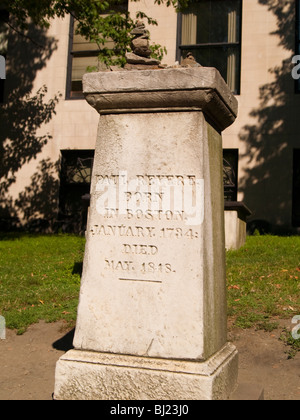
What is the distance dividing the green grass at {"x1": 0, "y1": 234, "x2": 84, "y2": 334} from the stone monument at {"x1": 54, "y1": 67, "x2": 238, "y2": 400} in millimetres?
2911

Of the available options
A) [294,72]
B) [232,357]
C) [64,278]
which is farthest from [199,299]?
[294,72]

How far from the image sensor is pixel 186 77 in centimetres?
365

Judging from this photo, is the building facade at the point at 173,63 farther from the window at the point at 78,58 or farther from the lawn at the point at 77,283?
the lawn at the point at 77,283

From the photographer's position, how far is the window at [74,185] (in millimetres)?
15945

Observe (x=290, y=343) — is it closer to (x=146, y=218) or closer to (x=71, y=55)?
(x=146, y=218)

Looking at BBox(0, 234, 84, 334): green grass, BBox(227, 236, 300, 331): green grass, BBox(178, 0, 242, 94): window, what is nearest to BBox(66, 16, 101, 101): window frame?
BBox(178, 0, 242, 94): window

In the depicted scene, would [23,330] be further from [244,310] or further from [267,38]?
[267,38]

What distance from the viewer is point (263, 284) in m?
7.43

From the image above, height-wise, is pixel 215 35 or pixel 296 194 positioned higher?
pixel 215 35

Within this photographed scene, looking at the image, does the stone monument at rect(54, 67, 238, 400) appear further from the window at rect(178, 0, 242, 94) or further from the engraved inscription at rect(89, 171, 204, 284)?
the window at rect(178, 0, 242, 94)

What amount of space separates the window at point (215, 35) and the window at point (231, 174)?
1.90m

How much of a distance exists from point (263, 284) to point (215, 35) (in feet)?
33.7

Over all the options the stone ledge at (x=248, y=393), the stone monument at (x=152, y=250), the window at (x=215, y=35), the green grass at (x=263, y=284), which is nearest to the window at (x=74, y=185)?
the window at (x=215, y=35)

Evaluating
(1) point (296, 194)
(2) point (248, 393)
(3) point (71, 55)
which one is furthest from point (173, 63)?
(2) point (248, 393)
